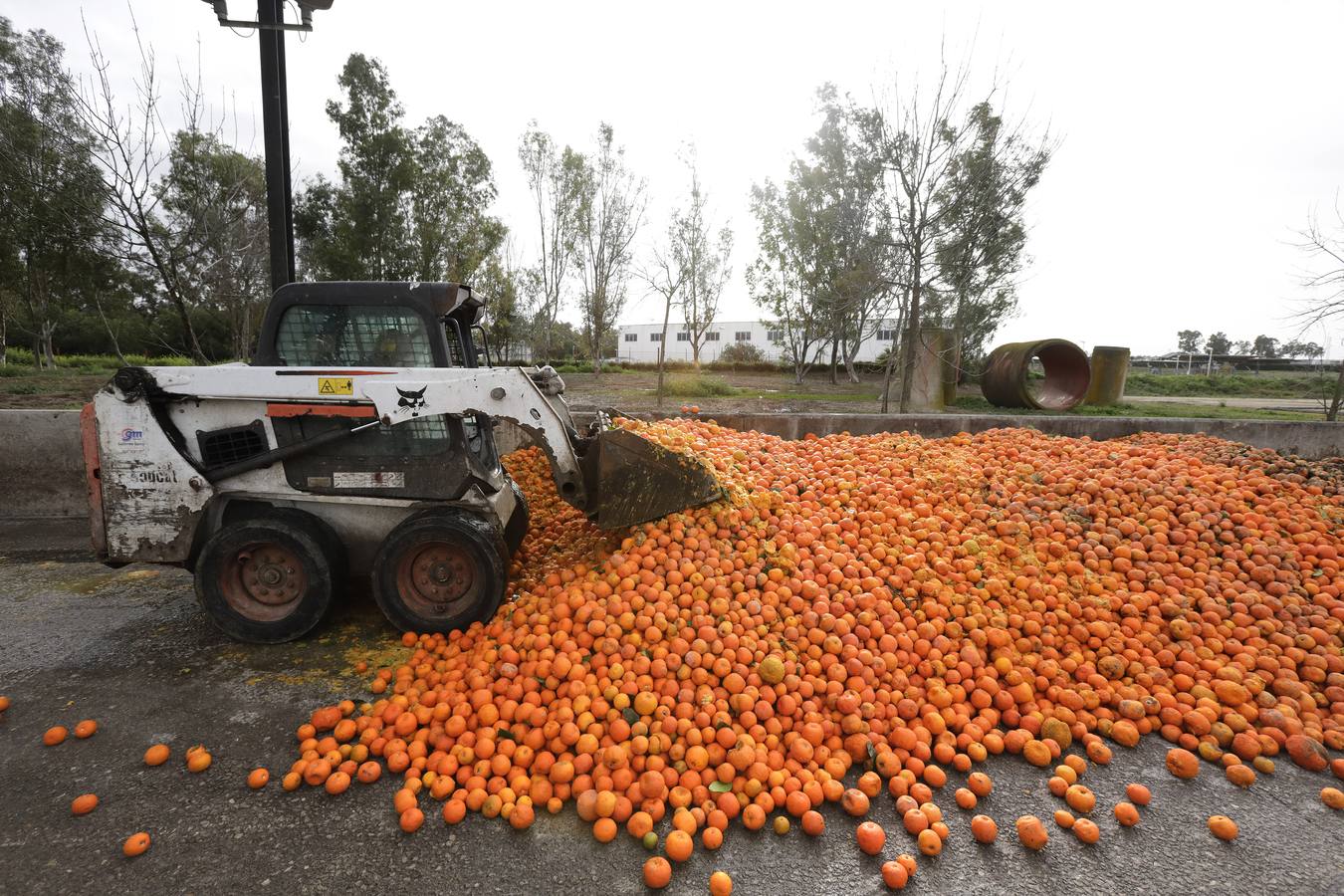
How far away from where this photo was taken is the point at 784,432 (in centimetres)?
760

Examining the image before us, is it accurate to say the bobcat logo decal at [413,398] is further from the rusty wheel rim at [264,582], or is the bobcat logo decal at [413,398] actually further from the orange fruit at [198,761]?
the orange fruit at [198,761]

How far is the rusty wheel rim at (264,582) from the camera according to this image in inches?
149

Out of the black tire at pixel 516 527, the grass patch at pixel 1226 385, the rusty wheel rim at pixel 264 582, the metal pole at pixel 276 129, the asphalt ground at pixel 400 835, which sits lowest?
the asphalt ground at pixel 400 835

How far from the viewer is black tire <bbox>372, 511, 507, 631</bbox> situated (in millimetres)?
3711

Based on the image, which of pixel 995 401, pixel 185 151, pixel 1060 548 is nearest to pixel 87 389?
pixel 185 151

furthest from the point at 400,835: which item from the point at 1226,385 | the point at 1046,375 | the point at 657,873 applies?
the point at 1226,385

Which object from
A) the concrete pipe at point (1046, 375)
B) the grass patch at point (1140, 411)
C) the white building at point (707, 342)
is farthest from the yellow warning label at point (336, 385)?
the white building at point (707, 342)

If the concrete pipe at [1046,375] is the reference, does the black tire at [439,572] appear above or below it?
below

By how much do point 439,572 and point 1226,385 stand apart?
38.2 meters

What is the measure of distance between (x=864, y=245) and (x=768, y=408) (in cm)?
509

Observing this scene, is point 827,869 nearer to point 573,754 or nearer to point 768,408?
point 573,754

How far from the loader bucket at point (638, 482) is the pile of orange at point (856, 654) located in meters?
0.14

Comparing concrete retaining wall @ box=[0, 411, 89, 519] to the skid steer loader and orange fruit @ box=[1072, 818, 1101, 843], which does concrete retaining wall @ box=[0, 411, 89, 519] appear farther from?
orange fruit @ box=[1072, 818, 1101, 843]

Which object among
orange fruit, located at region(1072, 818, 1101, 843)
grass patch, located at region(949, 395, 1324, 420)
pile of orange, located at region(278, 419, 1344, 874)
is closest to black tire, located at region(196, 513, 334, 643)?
pile of orange, located at region(278, 419, 1344, 874)
